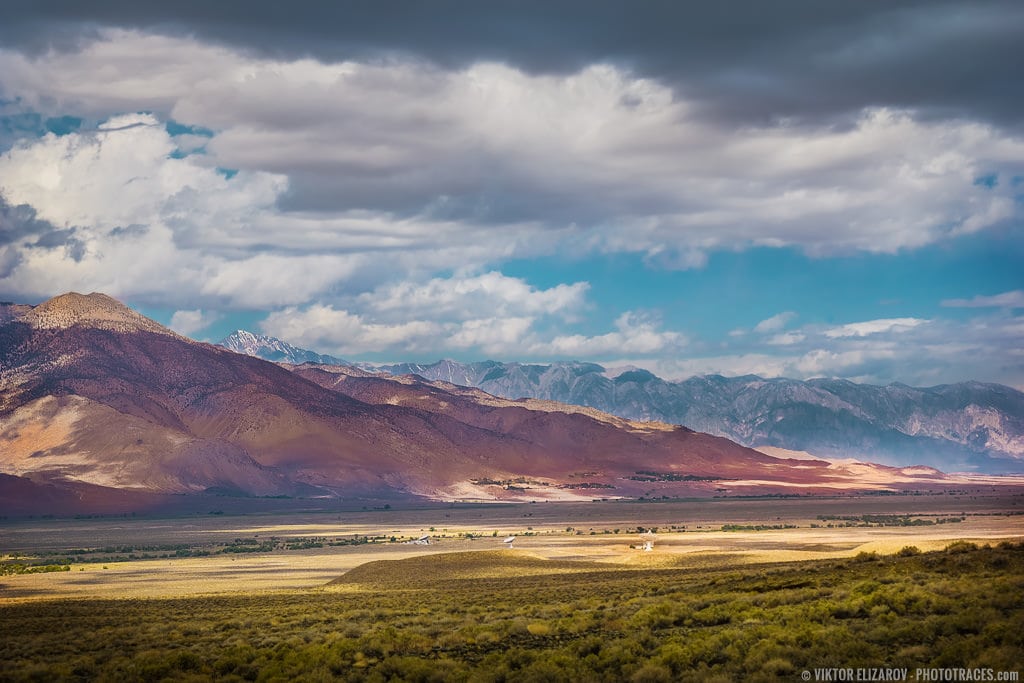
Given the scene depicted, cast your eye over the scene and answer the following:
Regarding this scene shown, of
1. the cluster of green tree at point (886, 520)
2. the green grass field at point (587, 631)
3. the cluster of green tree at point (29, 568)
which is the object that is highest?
the green grass field at point (587, 631)

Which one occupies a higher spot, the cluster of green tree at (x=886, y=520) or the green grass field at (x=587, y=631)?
the green grass field at (x=587, y=631)

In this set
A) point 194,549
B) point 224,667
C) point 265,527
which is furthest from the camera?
point 265,527

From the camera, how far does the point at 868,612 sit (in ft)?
93.1

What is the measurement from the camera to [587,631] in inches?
1323

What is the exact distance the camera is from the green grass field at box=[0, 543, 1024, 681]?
2481cm

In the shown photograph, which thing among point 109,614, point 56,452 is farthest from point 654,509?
point 109,614

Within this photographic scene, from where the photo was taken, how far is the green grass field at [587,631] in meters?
24.8

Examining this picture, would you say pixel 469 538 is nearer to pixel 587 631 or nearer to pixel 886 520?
pixel 886 520

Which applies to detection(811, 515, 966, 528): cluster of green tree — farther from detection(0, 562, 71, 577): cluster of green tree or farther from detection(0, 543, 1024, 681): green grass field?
detection(0, 562, 71, 577): cluster of green tree

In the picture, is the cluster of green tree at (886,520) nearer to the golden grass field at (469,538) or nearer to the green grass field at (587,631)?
the golden grass field at (469,538)

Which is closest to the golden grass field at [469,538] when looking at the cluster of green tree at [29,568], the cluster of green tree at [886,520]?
the cluster of green tree at [29,568]

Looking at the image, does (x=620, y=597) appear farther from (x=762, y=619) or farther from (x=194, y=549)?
(x=194, y=549)

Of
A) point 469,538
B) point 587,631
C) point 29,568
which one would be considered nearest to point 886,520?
point 469,538

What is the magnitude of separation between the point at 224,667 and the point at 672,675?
13.3 meters
